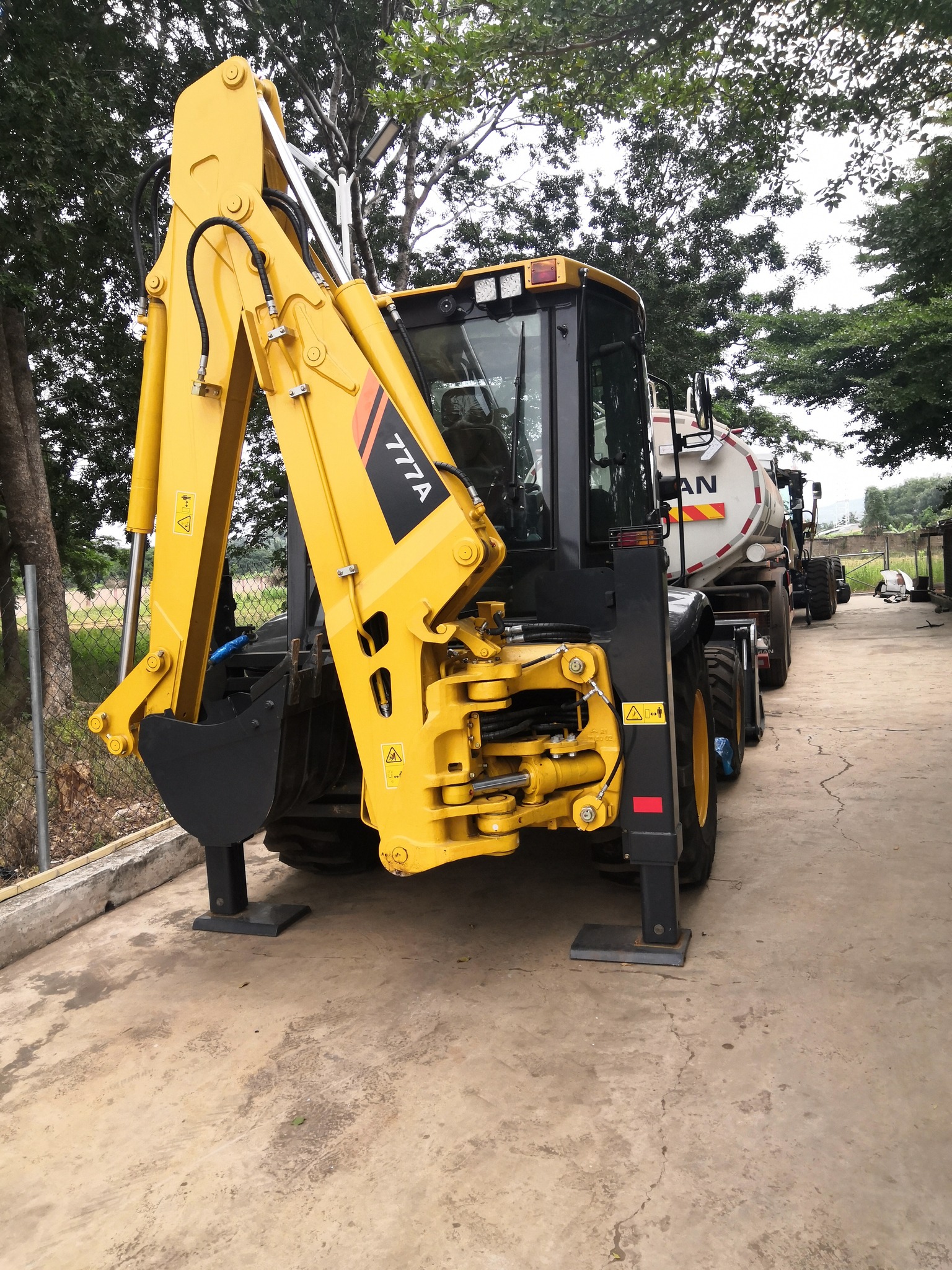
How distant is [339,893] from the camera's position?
4.54 m

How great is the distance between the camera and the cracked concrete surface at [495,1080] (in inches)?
87.5

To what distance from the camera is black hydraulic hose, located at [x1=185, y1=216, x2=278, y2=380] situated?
10.8 feet

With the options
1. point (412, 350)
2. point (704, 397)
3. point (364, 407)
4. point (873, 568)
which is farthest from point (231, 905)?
point (873, 568)

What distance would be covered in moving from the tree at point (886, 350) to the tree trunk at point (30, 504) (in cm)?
1033

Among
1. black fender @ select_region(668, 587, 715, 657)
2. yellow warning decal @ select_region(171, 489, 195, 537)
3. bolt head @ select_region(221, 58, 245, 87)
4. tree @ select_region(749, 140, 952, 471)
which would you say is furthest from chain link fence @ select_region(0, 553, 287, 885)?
tree @ select_region(749, 140, 952, 471)

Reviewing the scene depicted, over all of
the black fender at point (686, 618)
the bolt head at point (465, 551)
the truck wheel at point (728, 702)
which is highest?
the bolt head at point (465, 551)

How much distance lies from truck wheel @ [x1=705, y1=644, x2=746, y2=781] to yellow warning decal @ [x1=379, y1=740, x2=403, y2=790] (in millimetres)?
3211

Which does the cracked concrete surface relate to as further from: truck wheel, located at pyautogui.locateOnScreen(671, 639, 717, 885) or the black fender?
the black fender

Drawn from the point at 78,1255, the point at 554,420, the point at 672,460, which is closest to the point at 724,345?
the point at 672,460

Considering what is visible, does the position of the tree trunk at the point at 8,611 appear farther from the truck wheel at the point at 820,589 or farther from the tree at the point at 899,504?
the tree at the point at 899,504

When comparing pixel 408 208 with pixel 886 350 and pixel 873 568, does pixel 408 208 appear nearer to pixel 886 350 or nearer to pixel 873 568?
pixel 886 350

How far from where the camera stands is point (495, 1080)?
9.34 ft

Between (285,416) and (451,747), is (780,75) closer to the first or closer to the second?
(285,416)

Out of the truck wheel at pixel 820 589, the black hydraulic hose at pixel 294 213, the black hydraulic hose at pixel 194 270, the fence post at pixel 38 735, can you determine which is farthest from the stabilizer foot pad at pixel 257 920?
the truck wheel at pixel 820 589
